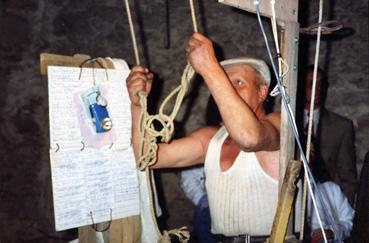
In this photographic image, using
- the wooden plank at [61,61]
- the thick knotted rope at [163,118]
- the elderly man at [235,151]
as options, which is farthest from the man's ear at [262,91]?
the wooden plank at [61,61]

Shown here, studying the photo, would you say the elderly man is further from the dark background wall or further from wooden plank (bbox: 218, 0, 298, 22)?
the dark background wall

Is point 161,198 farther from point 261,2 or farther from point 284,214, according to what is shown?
point 261,2

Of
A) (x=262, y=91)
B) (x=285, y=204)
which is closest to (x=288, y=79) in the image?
(x=285, y=204)

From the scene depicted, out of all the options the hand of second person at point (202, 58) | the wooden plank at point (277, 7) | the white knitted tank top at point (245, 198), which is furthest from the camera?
the white knitted tank top at point (245, 198)

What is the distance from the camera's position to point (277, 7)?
138 cm

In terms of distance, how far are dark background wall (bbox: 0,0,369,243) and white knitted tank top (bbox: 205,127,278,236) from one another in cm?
196

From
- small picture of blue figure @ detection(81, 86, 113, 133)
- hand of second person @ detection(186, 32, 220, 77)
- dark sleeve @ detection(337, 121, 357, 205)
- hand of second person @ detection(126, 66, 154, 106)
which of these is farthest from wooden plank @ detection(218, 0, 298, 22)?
dark sleeve @ detection(337, 121, 357, 205)

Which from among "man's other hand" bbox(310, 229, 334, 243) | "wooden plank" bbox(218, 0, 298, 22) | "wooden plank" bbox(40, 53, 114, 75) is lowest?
"man's other hand" bbox(310, 229, 334, 243)

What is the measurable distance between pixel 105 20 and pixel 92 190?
2449mm

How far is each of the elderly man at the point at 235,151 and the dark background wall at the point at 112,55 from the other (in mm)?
1763

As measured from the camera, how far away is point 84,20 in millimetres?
3721

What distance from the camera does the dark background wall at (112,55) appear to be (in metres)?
3.46

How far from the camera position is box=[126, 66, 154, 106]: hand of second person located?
1817 mm

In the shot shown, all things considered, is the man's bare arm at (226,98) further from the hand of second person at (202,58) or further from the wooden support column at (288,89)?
the wooden support column at (288,89)
